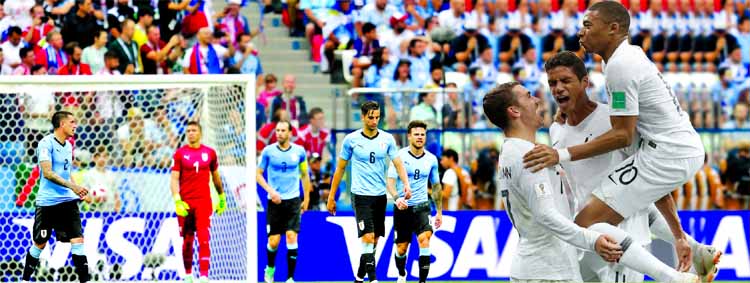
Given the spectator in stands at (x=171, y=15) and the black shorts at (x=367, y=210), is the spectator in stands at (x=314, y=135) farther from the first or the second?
the spectator in stands at (x=171, y=15)

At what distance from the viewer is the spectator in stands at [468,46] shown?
19.2 metres

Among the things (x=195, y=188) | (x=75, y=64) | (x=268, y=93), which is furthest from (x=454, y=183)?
(x=75, y=64)

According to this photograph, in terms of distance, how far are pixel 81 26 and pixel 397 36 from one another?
4.64 metres

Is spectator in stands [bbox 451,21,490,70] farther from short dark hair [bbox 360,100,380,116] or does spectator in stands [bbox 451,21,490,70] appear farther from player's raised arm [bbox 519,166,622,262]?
player's raised arm [bbox 519,166,622,262]

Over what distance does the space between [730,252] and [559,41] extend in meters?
6.33

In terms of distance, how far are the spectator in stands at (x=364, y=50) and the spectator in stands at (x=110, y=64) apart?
10.8 ft

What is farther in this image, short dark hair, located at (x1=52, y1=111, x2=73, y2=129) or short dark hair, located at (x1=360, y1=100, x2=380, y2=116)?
short dark hair, located at (x1=360, y1=100, x2=380, y2=116)

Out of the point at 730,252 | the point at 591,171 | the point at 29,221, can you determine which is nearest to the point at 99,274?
the point at 29,221

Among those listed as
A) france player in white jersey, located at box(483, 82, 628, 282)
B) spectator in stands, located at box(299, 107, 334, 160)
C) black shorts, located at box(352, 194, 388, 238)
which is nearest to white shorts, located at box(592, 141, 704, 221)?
france player in white jersey, located at box(483, 82, 628, 282)

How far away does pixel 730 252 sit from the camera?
15203mm

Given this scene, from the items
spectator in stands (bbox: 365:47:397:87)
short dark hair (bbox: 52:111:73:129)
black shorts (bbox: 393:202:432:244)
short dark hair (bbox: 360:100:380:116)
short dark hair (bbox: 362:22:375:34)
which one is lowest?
black shorts (bbox: 393:202:432:244)

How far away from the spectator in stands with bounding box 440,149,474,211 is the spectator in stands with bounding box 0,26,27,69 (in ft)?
18.6

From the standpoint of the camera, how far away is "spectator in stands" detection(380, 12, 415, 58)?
728 inches

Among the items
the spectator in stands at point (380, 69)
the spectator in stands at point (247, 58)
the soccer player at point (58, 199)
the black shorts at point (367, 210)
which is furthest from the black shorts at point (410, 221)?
the spectator in stands at point (247, 58)
